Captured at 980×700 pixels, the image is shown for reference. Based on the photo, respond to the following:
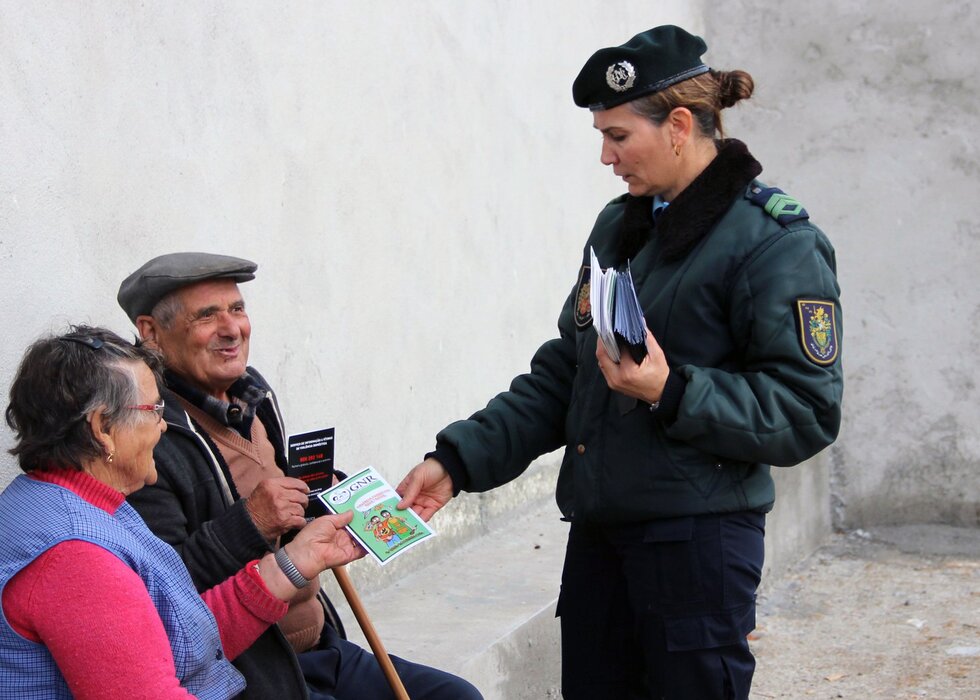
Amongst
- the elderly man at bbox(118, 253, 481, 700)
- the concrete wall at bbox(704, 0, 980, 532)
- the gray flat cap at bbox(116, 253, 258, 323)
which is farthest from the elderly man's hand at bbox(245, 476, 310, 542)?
the concrete wall at bbox(704, 0, 980, 532)

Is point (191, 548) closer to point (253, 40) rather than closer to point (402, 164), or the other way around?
point (253, 40)

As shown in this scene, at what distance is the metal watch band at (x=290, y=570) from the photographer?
2.52 metres

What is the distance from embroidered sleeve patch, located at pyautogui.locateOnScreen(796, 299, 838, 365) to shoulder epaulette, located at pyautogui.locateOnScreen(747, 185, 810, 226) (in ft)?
0.63

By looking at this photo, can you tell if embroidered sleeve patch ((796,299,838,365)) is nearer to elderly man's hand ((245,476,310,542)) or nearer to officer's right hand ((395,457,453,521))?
officer's right hand ((395,457,453,521))

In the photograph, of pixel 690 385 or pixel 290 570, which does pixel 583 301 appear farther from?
pixel 290 570

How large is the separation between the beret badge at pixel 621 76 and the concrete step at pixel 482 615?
5.87ft

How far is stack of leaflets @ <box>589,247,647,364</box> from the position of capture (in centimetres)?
252

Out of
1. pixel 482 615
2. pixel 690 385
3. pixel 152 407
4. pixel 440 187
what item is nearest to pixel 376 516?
pixel 152 407

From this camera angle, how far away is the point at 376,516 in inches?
109

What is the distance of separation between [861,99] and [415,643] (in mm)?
4319

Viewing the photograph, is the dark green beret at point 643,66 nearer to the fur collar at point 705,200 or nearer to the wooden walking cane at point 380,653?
the fur collar at point 705,200

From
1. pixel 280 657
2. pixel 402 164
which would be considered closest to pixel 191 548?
pixel 280 657

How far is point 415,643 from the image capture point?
12.7ft

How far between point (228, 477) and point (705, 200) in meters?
1.16
